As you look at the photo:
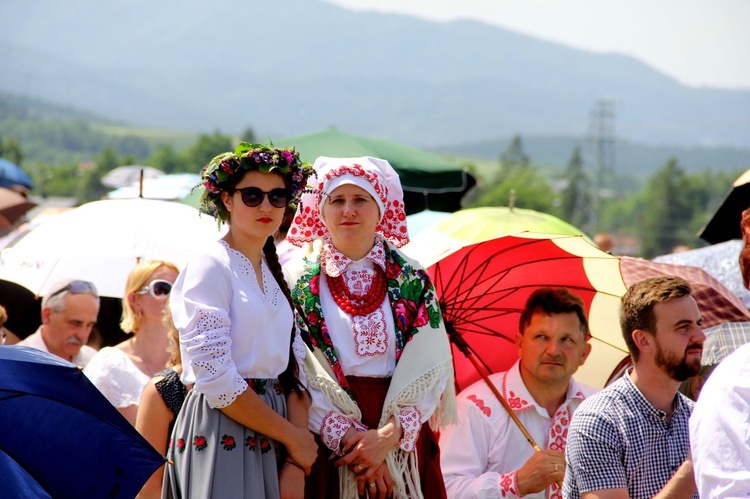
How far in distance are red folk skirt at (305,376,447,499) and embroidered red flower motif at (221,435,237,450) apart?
20.1 inches

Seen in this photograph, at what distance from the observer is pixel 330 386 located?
3699mm

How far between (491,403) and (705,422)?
2047 mm

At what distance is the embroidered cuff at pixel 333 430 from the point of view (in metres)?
3.67

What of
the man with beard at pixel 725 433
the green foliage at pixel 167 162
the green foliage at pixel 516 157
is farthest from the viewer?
the green foliage at pixel 516 157

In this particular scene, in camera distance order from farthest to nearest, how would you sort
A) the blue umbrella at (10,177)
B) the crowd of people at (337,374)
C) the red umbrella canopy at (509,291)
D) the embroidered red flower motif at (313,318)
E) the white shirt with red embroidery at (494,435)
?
the blue umbrella at (10,177), the red umbrella canopy at (509,291), the white shirt with red embroidery at (494,435), the embroidered red flower motif at (313,318), the crowd of people at (337,374)

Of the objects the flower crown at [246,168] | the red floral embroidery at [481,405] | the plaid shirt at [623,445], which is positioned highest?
the flower crown at [246,168]

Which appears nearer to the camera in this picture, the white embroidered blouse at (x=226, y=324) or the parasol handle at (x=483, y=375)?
the white embroidered blouse at (x=226, y=324)

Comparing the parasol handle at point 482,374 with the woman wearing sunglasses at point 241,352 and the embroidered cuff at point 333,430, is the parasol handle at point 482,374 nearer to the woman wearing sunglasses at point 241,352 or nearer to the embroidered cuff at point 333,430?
the embroidered cuff at point 333,430

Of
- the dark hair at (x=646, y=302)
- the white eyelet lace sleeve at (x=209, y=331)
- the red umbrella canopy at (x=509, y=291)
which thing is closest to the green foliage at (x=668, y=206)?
the red umbrella canopy at (x=509, y=291)

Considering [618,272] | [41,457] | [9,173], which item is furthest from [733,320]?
[9,173]

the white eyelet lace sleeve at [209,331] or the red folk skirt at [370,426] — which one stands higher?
the white eyelet lace sleeve at [209,331]

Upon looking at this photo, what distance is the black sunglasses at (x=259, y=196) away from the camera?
3443 millimetres

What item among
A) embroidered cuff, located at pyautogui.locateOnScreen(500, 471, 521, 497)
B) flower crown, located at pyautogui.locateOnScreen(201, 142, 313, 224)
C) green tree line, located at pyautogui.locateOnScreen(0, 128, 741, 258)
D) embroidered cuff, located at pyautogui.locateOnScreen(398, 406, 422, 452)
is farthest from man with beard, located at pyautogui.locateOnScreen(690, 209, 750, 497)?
green tree line, located at pyautogui.locateOnScreen(0, 128, 741, 258)

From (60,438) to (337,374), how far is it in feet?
4.44
